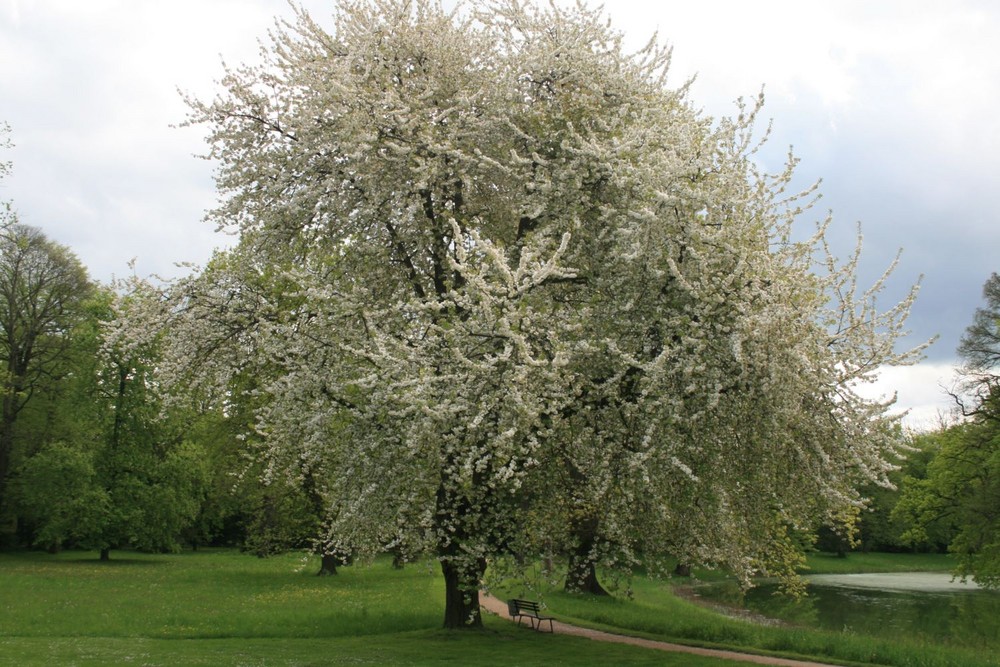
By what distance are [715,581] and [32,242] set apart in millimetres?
41834

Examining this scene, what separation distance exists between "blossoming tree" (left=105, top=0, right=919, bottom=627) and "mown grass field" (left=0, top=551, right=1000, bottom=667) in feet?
6.04

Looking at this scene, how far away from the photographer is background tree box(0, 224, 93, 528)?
145 feet

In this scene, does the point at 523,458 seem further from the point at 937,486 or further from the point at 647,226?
the point at 937,486

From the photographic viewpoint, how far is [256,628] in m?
20.1

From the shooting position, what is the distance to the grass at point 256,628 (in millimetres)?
15578

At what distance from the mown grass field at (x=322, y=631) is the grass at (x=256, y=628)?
4cm

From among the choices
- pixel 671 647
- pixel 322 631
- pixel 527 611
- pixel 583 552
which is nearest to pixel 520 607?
pixel 527 611

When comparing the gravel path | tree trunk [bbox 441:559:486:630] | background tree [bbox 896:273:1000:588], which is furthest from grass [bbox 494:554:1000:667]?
background tree [bbox 896:273:1000:588]

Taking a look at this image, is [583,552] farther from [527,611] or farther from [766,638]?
[766,638]

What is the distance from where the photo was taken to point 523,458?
1373 centimetres

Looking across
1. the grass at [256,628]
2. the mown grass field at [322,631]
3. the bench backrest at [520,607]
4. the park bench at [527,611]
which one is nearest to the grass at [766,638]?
the mown grass field at [322,631]

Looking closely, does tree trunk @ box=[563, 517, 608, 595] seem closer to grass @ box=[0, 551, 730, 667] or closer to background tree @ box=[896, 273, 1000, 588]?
grass @ box=[0, 551, 730, 667]

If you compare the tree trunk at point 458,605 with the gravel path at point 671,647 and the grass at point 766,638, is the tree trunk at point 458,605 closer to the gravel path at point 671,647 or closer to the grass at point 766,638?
the gravel path at point 671,647

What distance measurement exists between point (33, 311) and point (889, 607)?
44612mm
